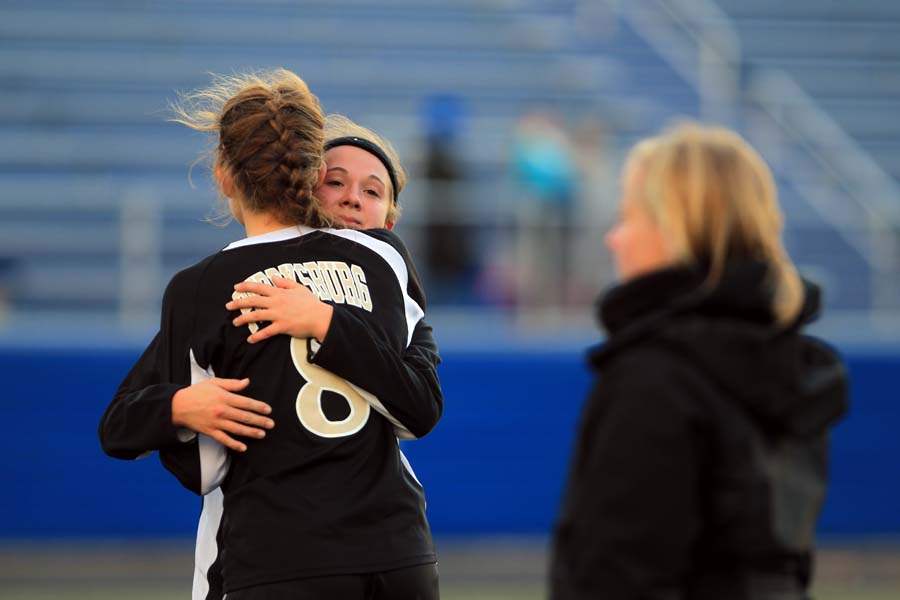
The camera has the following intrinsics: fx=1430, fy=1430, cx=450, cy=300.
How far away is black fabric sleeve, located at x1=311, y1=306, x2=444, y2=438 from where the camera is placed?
283cm

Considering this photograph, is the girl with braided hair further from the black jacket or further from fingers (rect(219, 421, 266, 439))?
the black jacket

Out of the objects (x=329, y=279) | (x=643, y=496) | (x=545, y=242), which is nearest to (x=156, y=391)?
(x=329, y=279)

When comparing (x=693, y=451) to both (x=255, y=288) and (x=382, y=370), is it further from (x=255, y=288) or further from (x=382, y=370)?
(x=255, y=288)

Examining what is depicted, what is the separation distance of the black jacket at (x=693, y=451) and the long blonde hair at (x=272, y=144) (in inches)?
35.4

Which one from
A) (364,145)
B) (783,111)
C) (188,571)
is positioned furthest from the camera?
(783,111)

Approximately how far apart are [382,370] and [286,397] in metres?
0.20

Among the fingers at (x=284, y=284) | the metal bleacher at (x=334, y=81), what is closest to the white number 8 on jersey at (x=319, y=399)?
the fingers at (x=284, y=284)

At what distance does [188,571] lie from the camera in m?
7.55

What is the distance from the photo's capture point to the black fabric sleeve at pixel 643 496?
82.0 inches

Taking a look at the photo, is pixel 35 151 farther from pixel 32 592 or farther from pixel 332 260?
pixel 332 260

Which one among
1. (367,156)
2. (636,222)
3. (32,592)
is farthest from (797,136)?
(636,222)

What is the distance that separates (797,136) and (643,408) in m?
10.7

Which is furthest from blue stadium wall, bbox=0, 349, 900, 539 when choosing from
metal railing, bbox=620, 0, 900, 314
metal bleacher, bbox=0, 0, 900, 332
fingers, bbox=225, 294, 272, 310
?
fingers, bbox=225, 294, 272, 310

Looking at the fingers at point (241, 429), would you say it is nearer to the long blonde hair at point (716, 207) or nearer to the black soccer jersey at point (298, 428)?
the black soccer jersey at point (298, 428)
